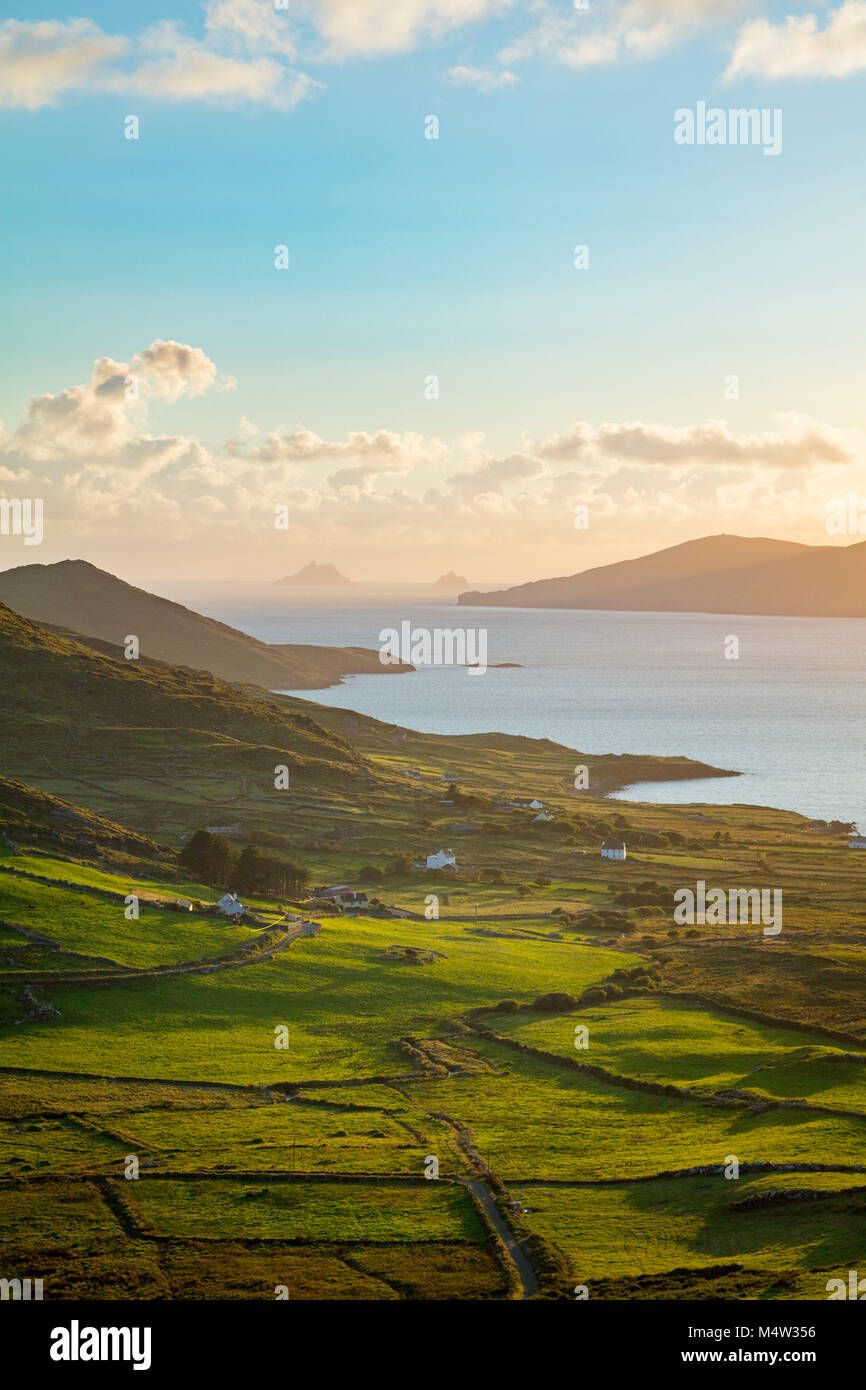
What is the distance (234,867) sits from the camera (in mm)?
101500

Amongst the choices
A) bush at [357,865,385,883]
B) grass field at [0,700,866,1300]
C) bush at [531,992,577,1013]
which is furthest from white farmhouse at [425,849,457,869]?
bush at [531,992,577,1013]

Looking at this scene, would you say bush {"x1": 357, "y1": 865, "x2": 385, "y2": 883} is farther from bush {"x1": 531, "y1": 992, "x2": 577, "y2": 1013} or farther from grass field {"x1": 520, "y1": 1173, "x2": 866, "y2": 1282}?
grass field {"x1": 520, "y1": 1173, "x2": 866, "y2": 1282}

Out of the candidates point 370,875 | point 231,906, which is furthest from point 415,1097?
point 370,875

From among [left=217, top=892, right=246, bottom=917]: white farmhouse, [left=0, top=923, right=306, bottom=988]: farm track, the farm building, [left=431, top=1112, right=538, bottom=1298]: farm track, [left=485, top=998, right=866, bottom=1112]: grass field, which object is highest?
[left=217, top=892, right=246, bottom=917]: white farmhouse

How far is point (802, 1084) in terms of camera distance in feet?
190

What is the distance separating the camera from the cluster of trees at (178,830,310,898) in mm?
100312

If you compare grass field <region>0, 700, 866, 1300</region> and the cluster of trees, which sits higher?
the cluster of trees

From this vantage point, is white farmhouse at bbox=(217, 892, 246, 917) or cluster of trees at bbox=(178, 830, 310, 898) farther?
cluster of trees at bbox=(178, 830, 310, 898)

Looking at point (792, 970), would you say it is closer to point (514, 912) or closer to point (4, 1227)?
point (514, 912)

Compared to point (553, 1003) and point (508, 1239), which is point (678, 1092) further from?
point (508, 1239)

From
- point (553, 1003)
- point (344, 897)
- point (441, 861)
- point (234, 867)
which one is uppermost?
point (234, 867)

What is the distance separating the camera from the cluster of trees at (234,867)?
329ft
